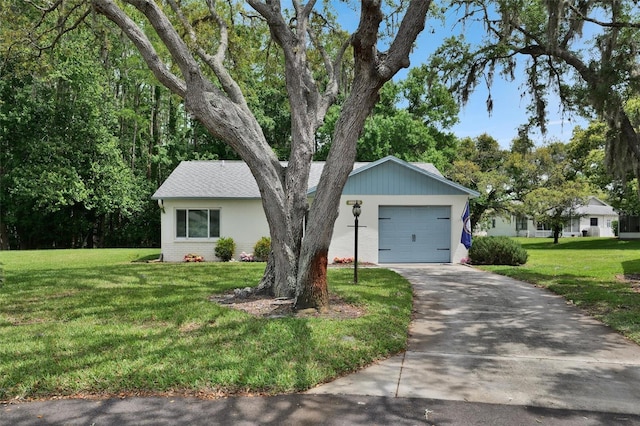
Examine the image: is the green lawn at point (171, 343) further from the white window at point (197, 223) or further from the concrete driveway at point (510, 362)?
the white window at point (197, 223)

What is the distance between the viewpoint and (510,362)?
479cm

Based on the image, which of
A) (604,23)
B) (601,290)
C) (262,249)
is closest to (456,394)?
(601,290)

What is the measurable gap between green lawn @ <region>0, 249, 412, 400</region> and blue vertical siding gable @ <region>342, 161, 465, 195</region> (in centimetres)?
799

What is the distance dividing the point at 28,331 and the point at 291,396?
394 cm

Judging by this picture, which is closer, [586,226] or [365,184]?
[365,184]

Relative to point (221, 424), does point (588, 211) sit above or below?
above

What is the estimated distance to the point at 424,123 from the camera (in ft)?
103

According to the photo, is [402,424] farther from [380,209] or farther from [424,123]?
[424,123]

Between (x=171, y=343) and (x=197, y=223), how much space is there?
42.4 feet

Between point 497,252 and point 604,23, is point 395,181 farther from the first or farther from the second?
point 604,23

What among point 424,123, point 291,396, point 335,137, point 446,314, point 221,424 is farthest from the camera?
point 424,123

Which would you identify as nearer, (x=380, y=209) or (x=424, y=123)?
(x=380, y=209)

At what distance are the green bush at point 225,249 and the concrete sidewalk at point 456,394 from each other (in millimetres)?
11658

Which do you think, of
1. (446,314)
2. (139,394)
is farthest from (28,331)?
(446,314)
